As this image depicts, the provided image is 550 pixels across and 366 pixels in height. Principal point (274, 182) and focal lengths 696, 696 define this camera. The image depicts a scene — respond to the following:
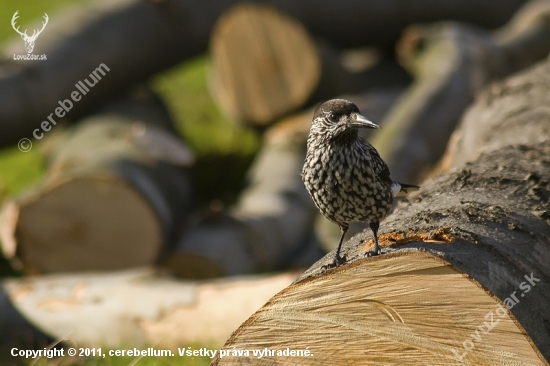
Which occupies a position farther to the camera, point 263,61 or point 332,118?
point 263,61

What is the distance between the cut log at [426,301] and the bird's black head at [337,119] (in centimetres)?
41

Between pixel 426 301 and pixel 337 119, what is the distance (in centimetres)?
65

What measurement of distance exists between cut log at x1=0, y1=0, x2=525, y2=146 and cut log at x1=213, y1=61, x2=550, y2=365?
14.3 feet

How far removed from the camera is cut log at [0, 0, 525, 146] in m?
6.11

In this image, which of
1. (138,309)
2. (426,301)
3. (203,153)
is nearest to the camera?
(426,301)

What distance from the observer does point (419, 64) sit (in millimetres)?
6812

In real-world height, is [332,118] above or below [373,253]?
above

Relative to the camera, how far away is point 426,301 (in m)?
2.18

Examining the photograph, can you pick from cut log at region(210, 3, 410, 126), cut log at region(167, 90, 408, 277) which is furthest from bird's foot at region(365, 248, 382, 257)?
cut log at region(210, 3, 410, 126)

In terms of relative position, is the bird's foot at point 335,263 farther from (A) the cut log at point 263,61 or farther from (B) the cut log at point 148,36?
(A) the cut log at point 263,61

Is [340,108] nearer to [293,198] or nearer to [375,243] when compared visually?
[375,243]

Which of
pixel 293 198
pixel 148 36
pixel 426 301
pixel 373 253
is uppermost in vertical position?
pixel 148 36

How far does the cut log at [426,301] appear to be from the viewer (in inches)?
83.7

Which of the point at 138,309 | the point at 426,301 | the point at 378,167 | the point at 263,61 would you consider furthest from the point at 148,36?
the point at 426,301
